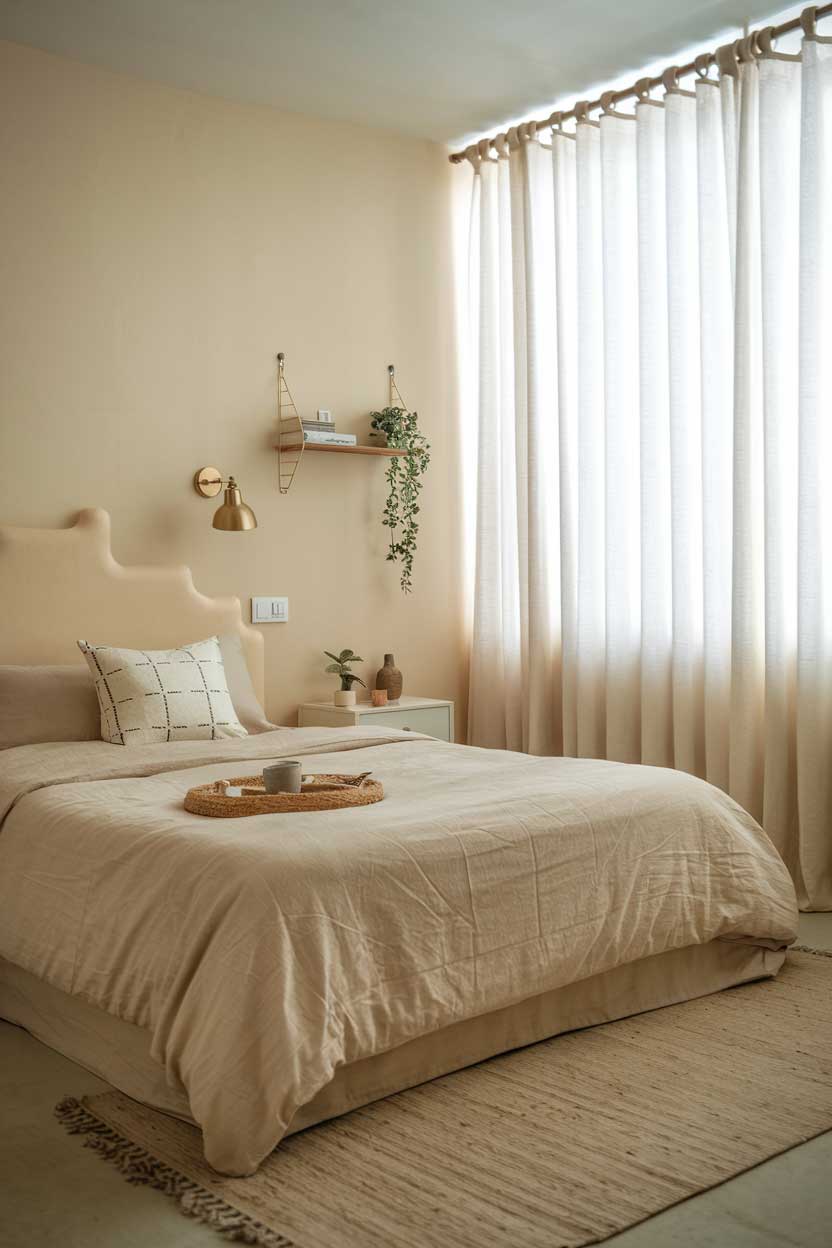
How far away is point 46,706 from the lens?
11.5 ft

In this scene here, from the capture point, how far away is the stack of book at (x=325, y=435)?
450cm

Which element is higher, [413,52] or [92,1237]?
[413,52]

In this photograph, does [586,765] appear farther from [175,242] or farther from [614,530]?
[175,242]

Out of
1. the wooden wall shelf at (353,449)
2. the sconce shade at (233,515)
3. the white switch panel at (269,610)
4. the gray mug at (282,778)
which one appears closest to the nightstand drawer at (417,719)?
the white switch panel at (269,610)

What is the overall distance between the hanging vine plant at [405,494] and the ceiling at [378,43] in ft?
4.00

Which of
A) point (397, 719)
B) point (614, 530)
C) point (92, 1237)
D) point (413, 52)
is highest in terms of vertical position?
point (413, 52)

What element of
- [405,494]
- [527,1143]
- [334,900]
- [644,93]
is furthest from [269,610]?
[527,1143]

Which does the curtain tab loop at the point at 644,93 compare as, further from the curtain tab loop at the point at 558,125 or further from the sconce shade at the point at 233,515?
the sconce shade at the point at 233,515

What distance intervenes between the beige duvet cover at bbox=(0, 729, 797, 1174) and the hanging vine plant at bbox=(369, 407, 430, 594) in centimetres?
182

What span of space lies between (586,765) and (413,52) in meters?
2.51

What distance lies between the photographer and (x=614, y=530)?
175 inches

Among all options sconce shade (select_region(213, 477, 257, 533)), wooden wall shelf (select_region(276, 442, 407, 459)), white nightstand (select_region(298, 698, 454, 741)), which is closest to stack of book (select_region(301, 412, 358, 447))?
wooden wall shelf (select_region(276, 442, 407, 459))

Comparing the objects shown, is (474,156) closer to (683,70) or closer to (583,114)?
(583,114)

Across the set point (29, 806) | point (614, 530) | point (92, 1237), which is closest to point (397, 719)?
point (614, 530)
